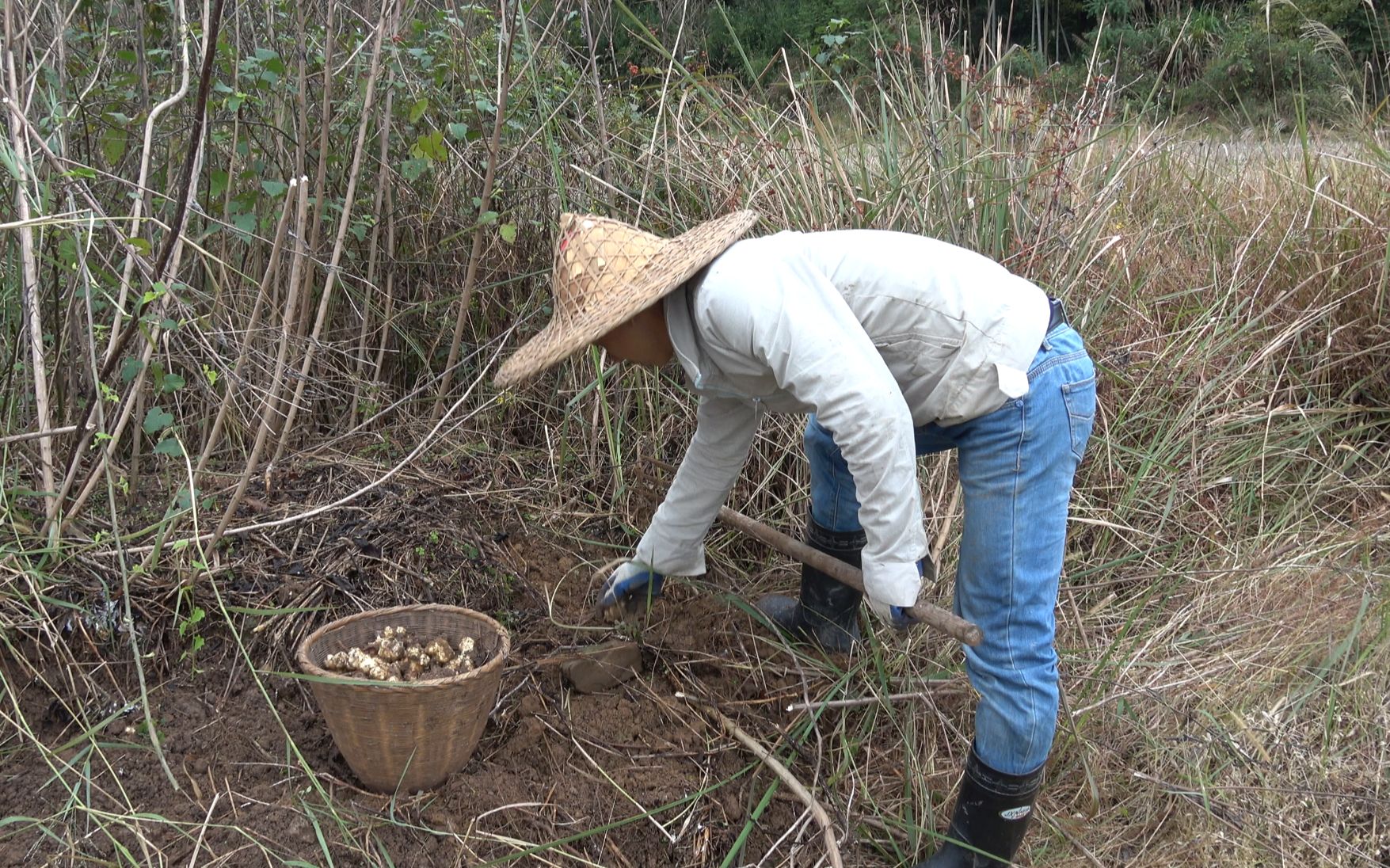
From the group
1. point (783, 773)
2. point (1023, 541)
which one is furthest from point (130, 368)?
point (1023, 541)

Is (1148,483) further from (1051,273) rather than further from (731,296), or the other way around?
(731,296)

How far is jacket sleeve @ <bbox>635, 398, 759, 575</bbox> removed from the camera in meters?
2.48

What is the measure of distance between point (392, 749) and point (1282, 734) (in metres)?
2.08

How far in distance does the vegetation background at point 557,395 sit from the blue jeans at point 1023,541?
0.38 metres

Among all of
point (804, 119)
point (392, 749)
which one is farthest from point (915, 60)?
point (392, 749)

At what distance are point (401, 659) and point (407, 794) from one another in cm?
29

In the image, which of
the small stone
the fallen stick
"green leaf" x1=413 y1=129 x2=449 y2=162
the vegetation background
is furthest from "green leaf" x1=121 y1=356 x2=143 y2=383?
the fallen stick

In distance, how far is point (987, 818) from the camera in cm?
220

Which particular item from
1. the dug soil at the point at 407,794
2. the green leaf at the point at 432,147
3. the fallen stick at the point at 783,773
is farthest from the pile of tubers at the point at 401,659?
the green leaf at the point at 432,147

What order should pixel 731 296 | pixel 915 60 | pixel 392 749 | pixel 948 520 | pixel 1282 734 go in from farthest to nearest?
1. pixel 915 60
2. pixel 948 520
3. pixel 1282 734
4. pixel 392 749
5. pixel 731 296

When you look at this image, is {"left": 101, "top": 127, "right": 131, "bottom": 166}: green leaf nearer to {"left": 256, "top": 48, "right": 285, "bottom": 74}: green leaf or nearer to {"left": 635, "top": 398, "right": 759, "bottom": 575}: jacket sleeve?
{"left": 256, "top": 48, "right": 285, "bottom": 74}: green leaf

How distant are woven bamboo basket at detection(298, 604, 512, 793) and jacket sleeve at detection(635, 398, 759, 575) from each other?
467mm

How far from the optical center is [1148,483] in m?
3.40

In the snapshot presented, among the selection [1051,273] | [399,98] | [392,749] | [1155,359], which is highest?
[399,98]
